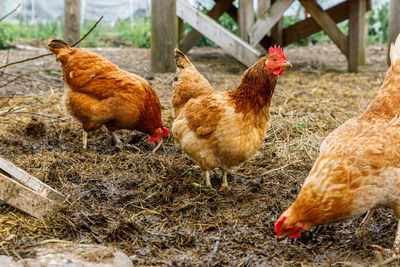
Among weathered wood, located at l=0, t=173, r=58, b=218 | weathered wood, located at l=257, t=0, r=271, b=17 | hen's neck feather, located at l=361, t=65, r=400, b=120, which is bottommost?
weathered wood, located at l=0, t=173, r=58, b=218

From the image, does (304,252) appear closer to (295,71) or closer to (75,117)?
(75,117)

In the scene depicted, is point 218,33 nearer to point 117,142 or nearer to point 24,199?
point 117,142

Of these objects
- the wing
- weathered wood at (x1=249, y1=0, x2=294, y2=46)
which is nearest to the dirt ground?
the wing

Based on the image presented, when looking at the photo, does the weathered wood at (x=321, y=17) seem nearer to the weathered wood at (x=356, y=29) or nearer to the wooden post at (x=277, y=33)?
the weathered wood at (x=356, y=29)

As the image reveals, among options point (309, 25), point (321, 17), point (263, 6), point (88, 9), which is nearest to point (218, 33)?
point (263, 6)

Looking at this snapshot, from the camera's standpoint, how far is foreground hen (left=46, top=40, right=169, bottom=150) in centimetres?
402

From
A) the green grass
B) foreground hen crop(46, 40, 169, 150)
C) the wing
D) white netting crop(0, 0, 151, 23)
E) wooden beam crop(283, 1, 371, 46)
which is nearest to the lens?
the wing

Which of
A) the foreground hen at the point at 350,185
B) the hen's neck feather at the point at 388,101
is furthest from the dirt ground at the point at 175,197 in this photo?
the hen's neck feather at the point at 388,101

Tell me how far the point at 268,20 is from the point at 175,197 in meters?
4.50

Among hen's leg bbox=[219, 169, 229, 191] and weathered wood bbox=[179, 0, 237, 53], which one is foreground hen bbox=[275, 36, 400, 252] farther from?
weathered wood bbox=[179, 0, 237, 53]

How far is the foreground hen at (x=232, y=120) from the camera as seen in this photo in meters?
2.97

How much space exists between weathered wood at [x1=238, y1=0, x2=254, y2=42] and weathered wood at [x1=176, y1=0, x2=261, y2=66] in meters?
0.45

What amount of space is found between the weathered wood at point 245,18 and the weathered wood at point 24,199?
507 cm

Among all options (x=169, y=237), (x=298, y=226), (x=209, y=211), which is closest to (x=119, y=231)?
(x=169, y=237)
